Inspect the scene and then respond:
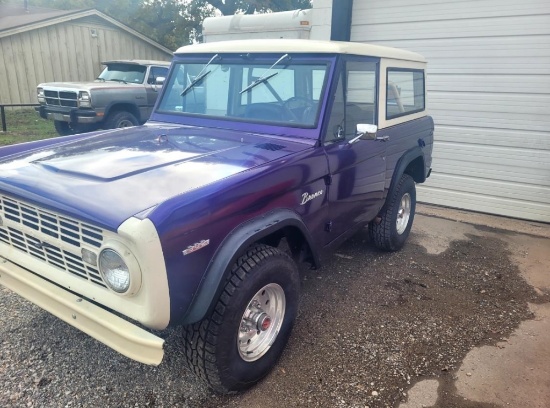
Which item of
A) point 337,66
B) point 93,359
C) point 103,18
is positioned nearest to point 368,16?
point 337,66

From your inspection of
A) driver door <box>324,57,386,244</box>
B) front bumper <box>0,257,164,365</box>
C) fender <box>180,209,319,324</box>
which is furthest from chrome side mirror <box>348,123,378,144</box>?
front bumper <box>0,257,164,365</box>

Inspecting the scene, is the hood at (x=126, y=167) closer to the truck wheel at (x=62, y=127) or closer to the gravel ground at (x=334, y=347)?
the gravel ground at (x=334, y=347)

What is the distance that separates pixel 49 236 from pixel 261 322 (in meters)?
1.22

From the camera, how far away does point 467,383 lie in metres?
2.70

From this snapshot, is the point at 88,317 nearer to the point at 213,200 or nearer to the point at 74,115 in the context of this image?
the point at 213,200

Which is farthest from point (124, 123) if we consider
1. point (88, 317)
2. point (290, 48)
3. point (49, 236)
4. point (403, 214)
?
point (88, 317)

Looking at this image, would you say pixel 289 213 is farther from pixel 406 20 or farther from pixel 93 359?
pixel 406 20

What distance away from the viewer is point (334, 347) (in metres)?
2.98

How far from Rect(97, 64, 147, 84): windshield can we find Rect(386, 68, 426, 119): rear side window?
7344mm

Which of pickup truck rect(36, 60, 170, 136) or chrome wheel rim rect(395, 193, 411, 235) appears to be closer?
chrome wheel rim rect(395, 193, 411, 235)

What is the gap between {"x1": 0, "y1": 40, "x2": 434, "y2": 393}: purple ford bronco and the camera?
200 cm

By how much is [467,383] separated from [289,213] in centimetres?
149

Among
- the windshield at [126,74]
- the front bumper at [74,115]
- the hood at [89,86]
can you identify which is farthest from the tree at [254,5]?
the front bumper at [74,115]

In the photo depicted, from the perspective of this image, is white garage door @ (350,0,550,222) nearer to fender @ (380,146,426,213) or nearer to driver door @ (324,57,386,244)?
fender @ (380,146,426,213)
